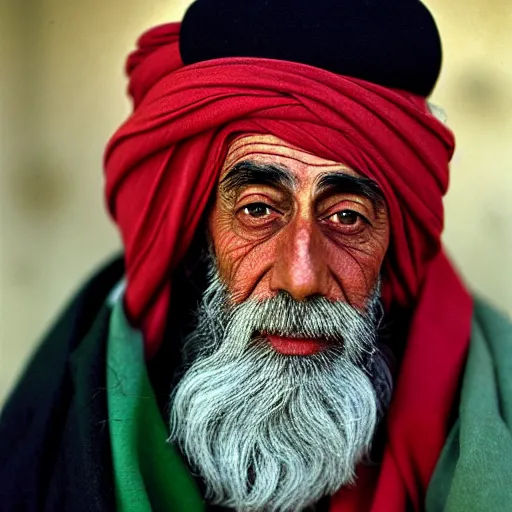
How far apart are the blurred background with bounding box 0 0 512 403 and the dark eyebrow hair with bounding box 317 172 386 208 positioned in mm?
505

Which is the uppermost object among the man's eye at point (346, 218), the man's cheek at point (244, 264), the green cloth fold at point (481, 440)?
the man's eye at point (346, 218)

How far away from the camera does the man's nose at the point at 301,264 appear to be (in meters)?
1.23

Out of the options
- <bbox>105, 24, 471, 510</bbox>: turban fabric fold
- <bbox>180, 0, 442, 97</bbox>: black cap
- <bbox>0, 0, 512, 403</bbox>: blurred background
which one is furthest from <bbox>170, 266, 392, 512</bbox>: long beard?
<bbox>0, 0, 512, 403</bbox>: blurred background

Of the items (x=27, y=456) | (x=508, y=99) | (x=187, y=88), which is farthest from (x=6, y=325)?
(x=508, y=99)

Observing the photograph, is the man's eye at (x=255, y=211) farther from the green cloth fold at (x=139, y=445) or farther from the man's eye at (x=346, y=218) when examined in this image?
the green cloth fold at (x=139, y=445)

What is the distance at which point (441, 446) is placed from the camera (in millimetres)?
1439

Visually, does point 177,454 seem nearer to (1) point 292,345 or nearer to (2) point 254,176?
(1) point 292,345

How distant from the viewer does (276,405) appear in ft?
4.32

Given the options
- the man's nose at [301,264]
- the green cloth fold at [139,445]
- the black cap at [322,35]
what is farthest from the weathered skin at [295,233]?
the green cloth fold at [139,445]

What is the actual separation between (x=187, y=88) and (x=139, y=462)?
2.46ft

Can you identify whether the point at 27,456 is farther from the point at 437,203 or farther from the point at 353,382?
the point at 437,203

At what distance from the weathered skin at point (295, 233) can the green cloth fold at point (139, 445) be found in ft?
0.93

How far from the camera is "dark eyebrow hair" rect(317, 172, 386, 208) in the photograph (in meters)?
1.30

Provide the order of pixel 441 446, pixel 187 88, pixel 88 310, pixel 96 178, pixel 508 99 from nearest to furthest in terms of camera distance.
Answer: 1. pixel 187 88
2. pixel 441 446
3. pixel 88 310
4. pixel 508 99
5. pixel 96 178
